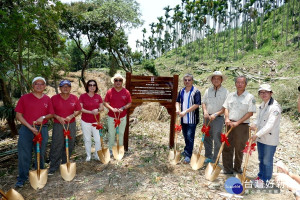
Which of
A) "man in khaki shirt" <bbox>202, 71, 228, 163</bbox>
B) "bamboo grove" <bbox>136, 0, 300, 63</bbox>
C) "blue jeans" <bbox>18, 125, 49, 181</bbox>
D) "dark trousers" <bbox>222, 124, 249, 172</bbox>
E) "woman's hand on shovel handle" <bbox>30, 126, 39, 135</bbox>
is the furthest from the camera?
"bamboo grove" <bbox>136, 0, 300, 63</bbox>

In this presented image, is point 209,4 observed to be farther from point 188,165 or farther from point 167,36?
point 188,165

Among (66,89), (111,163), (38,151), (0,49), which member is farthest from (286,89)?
(0,49)

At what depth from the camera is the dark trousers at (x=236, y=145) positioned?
13.3 feet

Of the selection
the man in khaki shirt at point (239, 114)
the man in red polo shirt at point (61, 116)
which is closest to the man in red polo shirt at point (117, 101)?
the man in red polo shirt at point (61, 116)

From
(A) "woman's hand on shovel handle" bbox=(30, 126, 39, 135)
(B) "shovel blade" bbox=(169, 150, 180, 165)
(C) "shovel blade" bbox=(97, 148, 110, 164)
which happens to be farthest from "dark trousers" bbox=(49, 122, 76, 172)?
(B) "shovel blade" bbox=(169, 150, 180, 165)

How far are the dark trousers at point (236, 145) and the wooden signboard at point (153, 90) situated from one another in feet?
5.59

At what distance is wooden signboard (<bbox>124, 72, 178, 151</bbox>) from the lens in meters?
5.48

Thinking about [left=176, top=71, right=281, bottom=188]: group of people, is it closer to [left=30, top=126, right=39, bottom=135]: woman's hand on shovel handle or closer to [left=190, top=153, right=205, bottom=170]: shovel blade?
[left=190, top=153, right=205, bottom=170]: shovel blade

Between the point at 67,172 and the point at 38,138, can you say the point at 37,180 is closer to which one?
the point at 67,172

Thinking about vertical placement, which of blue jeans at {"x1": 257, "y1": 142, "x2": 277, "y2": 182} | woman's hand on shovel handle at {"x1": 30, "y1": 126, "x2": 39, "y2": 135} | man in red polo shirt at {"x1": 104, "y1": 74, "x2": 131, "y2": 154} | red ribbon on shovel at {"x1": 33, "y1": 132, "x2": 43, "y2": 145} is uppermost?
man in red polo shirt at {"x1": 104, "y1": 74, "x2": 131, "y2": 154}

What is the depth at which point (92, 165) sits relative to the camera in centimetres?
473

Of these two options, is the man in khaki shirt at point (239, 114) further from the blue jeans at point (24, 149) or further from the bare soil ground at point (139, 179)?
the blue jeans at point (24, 149)

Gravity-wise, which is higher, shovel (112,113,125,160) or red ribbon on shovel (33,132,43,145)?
red ribbon on shovel (33,132,43,145)

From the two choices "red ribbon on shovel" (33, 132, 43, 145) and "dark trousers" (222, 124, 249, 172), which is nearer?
"red ribbon on shovel" (33, 132, 43, 145)
